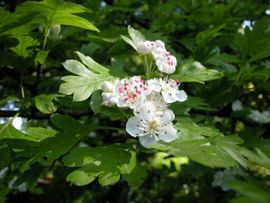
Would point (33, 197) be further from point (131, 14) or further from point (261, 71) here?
point (261, 71)

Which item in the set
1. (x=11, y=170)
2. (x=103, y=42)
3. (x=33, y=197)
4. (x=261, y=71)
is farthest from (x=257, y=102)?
(x=33, y=197)

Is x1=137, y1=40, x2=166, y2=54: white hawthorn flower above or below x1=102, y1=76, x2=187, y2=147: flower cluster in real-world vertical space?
above

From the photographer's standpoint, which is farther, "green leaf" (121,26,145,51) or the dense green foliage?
"green leaf" (121,26,145,51)

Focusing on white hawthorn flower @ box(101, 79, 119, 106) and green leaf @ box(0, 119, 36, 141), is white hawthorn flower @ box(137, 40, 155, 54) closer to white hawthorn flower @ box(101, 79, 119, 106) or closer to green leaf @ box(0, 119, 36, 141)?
white hawthorn flower @ box(101, 79, 119, 106)

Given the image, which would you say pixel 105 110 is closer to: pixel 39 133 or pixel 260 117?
pixel 39 133

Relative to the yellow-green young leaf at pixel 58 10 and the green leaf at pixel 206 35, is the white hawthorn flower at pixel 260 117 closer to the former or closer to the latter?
the green leaf at pixel 206 35

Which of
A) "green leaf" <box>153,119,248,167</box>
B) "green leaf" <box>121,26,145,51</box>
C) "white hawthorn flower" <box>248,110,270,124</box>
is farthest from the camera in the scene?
"white hawthorn flower" <box>248,110,270,124</box>

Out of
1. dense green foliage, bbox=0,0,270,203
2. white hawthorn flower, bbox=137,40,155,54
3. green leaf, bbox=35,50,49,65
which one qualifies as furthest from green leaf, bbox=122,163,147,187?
green leaf, bbox=35,50,49,65

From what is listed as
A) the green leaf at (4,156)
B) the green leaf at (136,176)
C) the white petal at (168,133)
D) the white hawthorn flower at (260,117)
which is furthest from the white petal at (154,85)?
the white hawthorn flower at (260,117)
